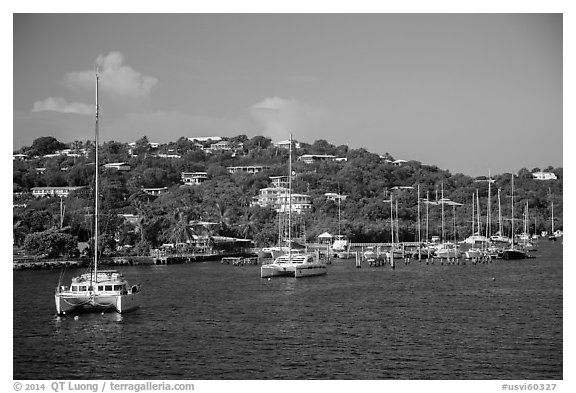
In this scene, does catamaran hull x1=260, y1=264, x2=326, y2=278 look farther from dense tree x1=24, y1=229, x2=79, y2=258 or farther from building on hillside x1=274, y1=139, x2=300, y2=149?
building on hillside x1=274, y1=139, x2=300, y2=149

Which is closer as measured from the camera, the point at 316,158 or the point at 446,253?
the point at 446,253

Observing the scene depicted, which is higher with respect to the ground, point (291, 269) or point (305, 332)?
point (291, 269)

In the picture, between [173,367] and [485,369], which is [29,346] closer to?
[173,367]

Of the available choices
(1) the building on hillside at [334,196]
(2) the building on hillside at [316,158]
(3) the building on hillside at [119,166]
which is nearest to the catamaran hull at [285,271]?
(1) the building on hillside at [334,196]

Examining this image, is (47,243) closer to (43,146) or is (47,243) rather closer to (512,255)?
(512,255)

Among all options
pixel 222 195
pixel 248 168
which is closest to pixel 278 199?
pixel 222 195

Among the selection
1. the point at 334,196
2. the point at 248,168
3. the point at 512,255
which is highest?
the point at 248,168

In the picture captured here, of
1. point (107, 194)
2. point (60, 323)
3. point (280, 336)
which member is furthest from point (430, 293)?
point (107, 194)

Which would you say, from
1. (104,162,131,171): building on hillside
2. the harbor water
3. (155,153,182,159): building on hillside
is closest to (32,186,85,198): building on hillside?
(104,162,131,171): building on hillside

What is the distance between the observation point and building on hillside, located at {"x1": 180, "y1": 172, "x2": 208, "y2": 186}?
11169 cm

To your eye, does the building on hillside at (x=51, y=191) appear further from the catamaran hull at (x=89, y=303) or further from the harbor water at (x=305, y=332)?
the catamaran hull at (x=89, y=303)

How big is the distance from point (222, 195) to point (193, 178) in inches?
648

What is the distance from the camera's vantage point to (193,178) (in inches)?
4417
